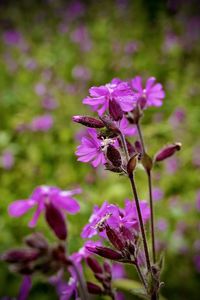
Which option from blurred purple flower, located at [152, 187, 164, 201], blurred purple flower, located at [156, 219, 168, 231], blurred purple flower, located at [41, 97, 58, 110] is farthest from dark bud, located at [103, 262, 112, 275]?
blurred purple flower, located at [41, 97, 58, 110]

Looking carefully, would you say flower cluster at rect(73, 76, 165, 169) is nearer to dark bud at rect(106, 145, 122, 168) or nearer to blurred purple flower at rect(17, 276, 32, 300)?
dark bud at rect(106, 145, 122, 168)

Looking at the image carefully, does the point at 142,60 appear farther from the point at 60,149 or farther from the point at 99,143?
the point at 99,143

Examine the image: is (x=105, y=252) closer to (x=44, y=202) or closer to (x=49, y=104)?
(x=44, y=202)

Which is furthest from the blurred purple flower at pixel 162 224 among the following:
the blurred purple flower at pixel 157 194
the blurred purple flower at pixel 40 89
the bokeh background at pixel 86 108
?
the blurred purple flower at pixel 40 89

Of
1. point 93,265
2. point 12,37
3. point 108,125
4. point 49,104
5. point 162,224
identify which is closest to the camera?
point 108,125

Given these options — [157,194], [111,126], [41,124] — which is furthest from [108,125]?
[41,124]

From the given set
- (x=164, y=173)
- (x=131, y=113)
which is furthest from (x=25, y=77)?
(x=131, y=113)

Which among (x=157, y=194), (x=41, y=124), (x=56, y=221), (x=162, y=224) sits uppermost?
(x=41, y=124)
